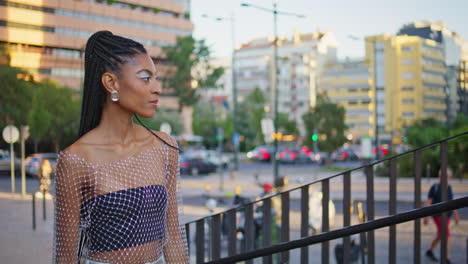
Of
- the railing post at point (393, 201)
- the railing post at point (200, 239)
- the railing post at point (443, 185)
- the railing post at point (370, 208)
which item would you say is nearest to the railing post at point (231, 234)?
the railing post at point (200, 239)

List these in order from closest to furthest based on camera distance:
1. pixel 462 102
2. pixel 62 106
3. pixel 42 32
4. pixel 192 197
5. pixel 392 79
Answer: pixel 42 32, pixel 62 106, pixel 462 102, pixel 392 79, pixel 192 197

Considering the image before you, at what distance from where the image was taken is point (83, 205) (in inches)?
76.2

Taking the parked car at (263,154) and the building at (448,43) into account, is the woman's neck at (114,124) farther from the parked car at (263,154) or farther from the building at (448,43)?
the parked car at (263,154)

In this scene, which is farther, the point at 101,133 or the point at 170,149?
the point at 170,149

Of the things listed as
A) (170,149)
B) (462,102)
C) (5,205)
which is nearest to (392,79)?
(462,102)

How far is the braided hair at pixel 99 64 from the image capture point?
6.50ft

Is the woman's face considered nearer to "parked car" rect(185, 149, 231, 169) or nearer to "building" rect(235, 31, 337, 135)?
"parked car" rect(185, 149, 231, 169)

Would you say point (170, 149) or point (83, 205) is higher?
point (170, 149)

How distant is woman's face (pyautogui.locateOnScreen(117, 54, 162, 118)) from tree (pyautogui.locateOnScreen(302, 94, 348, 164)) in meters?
30.3

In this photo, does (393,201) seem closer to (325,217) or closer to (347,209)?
(347,209)

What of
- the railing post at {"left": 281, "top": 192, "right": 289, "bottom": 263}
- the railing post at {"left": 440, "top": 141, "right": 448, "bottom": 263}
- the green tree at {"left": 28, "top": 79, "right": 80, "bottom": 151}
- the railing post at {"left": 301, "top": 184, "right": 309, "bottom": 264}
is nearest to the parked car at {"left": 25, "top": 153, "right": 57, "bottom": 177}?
the green tree at {"left": 28, "top": 79, "right": 80, "bottom": 151}

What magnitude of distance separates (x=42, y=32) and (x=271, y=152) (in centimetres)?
3801

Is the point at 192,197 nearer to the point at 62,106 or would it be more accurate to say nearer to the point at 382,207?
the point at 62,106

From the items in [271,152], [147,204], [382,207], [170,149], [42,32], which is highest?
[42,32]
